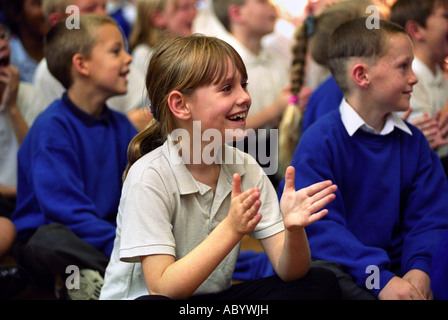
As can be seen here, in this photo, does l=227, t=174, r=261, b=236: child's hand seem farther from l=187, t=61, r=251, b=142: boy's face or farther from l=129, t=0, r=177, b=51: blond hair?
l=129, t=0, r=177, b=51: blond hair

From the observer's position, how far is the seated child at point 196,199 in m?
1.03

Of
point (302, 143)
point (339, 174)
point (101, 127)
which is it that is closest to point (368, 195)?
point (339, 174)

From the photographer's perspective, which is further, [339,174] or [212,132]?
[339,174]

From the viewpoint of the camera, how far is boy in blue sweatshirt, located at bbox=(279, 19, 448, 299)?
134 centimetres

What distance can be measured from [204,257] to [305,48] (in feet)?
3.81

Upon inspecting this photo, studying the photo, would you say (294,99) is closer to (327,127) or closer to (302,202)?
(327,127)

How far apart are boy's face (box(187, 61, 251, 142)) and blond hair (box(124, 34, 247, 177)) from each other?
0.01m

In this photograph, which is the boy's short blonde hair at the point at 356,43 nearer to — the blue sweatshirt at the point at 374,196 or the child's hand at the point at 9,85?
the blue sweatshirt at the point at 374,196

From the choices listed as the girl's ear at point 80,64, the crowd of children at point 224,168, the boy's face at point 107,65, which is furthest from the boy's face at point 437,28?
the girl's ear at point 80,64

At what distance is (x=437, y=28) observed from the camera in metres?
1.89

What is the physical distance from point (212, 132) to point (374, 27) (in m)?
0.52

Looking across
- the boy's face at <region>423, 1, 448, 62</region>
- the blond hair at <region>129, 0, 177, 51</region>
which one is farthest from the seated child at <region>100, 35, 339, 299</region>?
the blond hair at <region>129, 0, 177, 51</region>

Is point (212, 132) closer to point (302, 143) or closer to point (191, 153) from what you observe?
point (191, 153)

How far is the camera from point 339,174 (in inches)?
54.0
